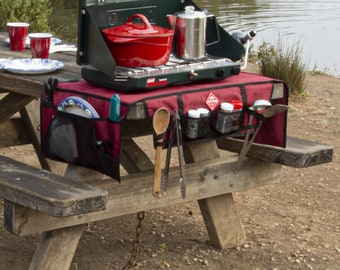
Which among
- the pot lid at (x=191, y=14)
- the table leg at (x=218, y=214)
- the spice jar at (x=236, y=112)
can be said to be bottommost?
the table leg at (x=218, y=214)

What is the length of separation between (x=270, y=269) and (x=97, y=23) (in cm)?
133

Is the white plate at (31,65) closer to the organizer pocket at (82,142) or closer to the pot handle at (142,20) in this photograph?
the organizer pocket at (82,142)

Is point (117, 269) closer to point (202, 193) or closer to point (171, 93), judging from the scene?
point (202, 193)

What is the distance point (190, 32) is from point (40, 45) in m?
0.84

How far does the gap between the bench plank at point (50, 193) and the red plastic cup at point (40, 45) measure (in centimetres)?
86

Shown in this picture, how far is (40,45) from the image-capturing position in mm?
3947

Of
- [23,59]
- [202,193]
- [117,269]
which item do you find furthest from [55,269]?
[23,59]

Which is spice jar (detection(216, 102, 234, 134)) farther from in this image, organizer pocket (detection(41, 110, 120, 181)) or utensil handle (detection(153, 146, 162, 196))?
organizer pocket (detection(41, 110, 120, 181))

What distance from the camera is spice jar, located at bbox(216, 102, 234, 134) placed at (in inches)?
130

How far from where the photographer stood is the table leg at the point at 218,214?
3787 mm

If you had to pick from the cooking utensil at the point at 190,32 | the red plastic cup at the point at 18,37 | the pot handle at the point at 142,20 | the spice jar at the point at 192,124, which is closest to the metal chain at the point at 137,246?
the spice jar at the point at 192,124

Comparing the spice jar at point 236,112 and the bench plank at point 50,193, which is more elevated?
the spice jar at point 236,112

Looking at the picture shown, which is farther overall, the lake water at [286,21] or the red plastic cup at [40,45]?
the lake water at [286,21]

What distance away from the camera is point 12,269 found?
3.73 meters
